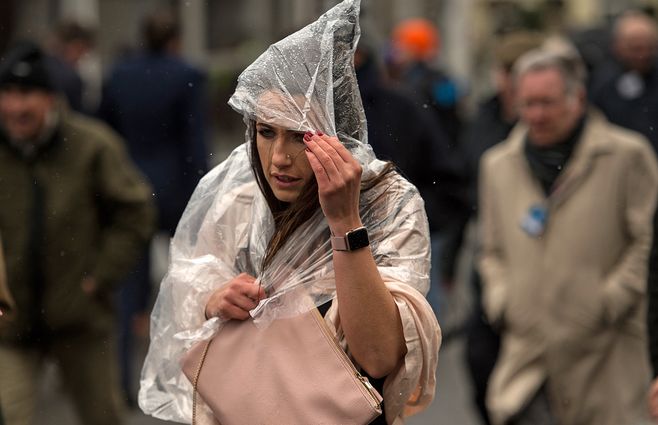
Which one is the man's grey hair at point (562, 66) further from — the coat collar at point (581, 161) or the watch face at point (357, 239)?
the watch face at point (357, 239)

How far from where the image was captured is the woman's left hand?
Answer: 3.09m

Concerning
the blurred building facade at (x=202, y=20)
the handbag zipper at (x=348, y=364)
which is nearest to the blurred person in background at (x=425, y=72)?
the blurred building facade at (x=202, y=20)

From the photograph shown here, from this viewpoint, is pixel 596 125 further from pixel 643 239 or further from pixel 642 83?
pixel 642 83

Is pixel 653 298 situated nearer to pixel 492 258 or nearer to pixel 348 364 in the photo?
pixel 492 258

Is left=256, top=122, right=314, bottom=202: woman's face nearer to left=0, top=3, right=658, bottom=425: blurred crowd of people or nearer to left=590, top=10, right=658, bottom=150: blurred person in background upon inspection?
left=0, top=3, right=658, bottom=425: blurred crowd of people

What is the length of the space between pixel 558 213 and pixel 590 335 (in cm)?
46

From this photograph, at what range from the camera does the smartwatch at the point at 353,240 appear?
312cm

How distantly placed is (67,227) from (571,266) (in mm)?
1847

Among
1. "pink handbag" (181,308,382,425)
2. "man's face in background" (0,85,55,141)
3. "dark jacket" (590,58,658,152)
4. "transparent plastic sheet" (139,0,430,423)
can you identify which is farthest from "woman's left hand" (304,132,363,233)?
"dark jacket" (590,58,658,152)

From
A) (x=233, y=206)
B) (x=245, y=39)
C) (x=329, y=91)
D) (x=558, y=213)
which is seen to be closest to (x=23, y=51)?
(x=558, y=213)

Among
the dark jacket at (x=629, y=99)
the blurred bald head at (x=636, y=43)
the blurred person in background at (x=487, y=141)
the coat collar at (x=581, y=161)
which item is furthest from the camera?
the blurred bald head at (x=636, y=43)

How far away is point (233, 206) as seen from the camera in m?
3.61

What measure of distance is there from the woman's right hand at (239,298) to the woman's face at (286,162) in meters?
0.20

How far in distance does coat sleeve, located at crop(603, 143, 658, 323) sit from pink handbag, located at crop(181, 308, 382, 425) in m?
2.41
